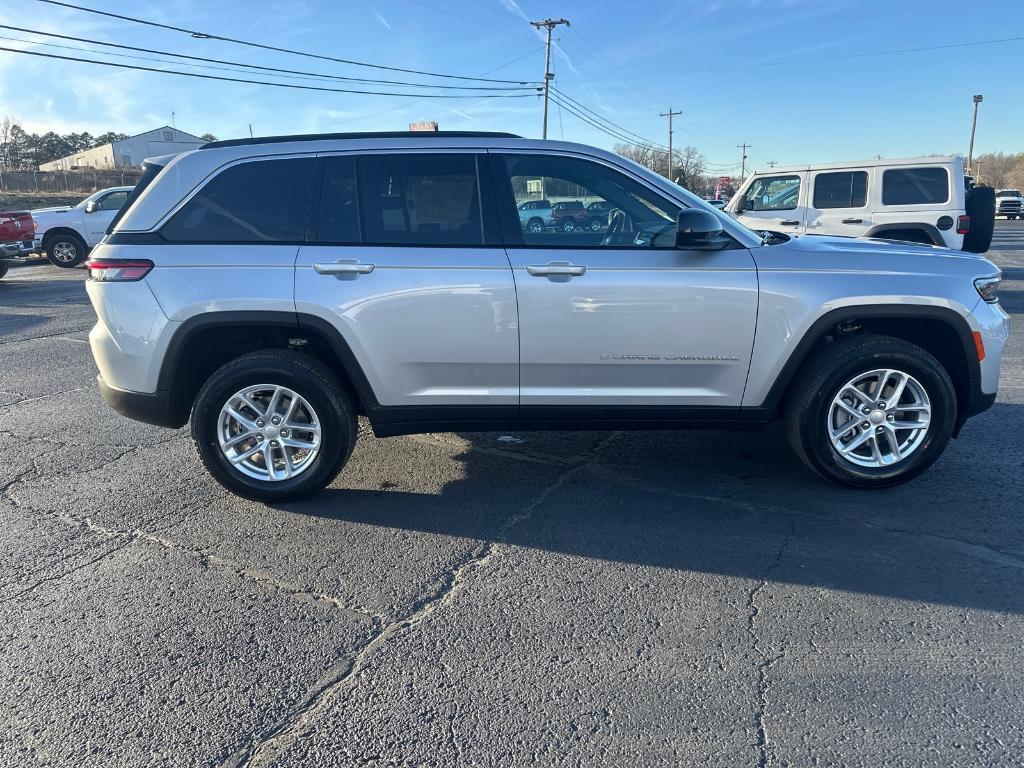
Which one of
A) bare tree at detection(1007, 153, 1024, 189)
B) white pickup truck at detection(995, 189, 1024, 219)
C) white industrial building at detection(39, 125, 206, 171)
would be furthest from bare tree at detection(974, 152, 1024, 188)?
white industrial building at detection(39, 125, 206, 171)

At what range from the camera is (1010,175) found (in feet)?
286

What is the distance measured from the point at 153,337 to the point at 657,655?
9.88 feet

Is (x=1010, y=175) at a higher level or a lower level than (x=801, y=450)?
higher

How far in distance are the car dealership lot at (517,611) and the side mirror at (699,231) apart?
1406mm

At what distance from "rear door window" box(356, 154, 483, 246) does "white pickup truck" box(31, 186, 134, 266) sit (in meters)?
15.4

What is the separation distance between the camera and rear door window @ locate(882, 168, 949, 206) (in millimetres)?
10578

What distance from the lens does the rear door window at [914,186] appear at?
10.6 m

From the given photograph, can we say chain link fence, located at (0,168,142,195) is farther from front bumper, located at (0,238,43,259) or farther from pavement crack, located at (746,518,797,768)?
pavement crack, located at (746,518,797,768)

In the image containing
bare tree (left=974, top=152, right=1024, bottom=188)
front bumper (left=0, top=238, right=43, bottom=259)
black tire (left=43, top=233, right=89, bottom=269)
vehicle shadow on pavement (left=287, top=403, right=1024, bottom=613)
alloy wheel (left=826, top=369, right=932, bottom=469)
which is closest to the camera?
vehicle shadow on pavement (left=287, top=403, right=1024, bottom=613)

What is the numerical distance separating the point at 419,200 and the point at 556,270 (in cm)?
86

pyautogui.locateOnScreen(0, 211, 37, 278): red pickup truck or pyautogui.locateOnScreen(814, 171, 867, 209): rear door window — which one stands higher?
pyautogui.locateOnScreen(814, 171, 867, 209): rear door window

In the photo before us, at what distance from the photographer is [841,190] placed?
11125 mm

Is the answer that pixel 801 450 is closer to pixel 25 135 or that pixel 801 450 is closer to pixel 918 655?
pixel 918 655

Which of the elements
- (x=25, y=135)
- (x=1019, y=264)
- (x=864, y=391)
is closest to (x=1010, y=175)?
(x=1019, y=264)
